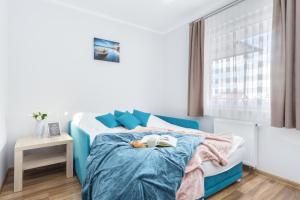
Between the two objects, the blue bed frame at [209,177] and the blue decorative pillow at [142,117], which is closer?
the blue bed frame at [209,177]

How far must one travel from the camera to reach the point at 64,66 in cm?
279

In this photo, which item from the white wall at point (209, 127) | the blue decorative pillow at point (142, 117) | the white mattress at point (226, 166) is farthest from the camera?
the blue decorative pillow at point (142, 117)

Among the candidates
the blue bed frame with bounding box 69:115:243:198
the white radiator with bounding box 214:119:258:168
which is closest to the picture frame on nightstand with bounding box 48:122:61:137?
the blue bed frame with bounding box 69:115:243:198

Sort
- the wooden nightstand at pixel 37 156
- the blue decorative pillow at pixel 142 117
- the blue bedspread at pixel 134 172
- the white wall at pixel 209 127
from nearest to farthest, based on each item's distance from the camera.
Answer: the blue bedspread at pixel 134 172 → the wooden nightstand at pixel 37 156 → the white wall at pixel 209 127 → the blue decorative pillow at pixel 142 117

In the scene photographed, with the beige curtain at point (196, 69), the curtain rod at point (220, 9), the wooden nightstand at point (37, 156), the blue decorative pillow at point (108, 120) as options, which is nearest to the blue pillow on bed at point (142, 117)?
the blue decorative pillow at point (108, 120)

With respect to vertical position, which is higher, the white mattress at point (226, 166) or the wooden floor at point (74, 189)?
the white mattress at point (226, 166)

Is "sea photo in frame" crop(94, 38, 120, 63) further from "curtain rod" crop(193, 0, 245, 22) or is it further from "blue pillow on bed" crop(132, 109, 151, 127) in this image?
"curtain rod" crop(193, 0, 245, 22)

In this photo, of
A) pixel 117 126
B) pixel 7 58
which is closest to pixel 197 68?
pixel 117 126

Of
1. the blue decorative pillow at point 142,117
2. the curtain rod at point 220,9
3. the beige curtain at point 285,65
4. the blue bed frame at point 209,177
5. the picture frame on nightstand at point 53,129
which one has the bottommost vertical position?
the blue bed frame at point 209,177

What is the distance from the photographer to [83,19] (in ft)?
9.73

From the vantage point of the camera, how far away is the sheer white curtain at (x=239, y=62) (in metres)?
2.23

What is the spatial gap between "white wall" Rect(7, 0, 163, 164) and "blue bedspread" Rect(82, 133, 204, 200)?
1499 mm

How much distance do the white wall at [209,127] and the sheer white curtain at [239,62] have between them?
275 millimetres

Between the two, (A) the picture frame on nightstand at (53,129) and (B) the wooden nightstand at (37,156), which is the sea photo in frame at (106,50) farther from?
(B) the wooden nightstand at (37,156)
